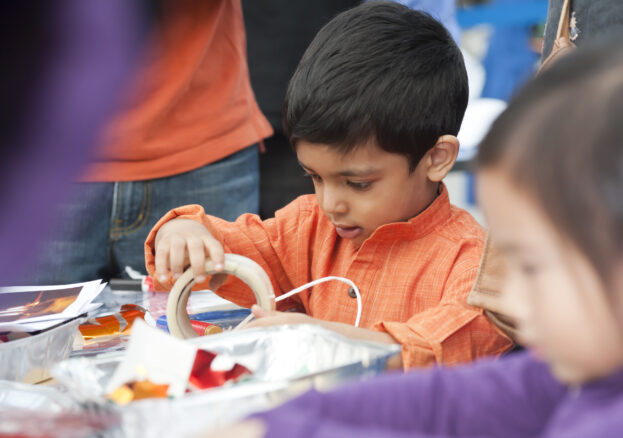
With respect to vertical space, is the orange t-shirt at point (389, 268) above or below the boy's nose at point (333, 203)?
below

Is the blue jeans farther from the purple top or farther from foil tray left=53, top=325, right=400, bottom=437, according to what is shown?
the purple top

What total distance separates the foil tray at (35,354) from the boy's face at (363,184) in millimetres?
445

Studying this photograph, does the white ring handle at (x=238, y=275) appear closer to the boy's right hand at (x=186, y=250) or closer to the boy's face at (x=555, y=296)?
the boy's right hand at (x=186, y=250)

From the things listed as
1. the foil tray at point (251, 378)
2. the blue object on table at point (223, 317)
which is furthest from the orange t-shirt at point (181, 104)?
the foil tray at point (251, 378)

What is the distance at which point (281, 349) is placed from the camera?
0.76 metres

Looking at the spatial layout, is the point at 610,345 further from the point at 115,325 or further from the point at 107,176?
the point at 107,176

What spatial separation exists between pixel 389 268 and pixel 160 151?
585mm

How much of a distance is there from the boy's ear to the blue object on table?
0.42 metres

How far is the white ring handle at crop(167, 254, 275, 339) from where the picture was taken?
0.92 m

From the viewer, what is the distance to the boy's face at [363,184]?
108cm

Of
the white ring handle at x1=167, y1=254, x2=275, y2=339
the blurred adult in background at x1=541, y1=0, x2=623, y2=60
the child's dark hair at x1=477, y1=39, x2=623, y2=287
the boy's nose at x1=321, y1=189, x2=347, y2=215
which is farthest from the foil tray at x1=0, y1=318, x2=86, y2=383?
the blurred adult in background at x1=541, y1=0, x2=623, y2=60

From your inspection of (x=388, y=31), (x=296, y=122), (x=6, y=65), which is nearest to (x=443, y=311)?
(x=296, y=122)

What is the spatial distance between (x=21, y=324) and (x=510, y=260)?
72 cm

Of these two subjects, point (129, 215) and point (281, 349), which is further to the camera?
point (129, 215)
